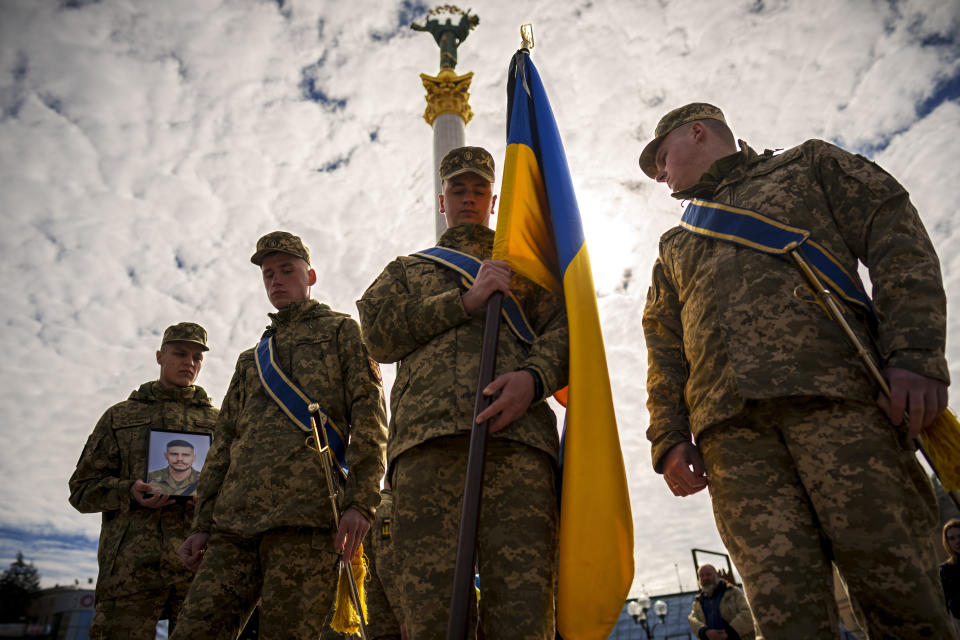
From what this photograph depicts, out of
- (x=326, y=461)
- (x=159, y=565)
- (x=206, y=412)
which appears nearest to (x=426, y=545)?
(x=326, y=461)

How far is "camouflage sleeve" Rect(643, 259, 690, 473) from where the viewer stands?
2619mm

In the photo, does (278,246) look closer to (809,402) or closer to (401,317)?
(401,317)

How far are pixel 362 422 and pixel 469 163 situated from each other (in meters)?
1.44

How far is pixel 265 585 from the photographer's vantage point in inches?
121

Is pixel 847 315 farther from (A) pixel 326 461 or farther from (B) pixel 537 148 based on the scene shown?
(A) pixel 326 461

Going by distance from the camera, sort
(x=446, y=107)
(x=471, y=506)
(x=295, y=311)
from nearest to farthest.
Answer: (x=471, y=506), (x=295, y=311), (x=446, y=107)

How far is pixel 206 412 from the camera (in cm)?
566

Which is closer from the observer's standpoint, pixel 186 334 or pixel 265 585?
pixel 265 585

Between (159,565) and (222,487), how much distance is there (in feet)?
6.04

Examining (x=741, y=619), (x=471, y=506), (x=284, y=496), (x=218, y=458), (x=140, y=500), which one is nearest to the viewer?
(x=471, y=506)

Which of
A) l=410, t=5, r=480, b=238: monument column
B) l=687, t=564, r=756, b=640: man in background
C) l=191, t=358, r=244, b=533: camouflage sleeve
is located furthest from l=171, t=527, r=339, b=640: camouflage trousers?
l=410, t=5, r=480, b=238: monument column

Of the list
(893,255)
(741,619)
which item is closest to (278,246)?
(893,255)

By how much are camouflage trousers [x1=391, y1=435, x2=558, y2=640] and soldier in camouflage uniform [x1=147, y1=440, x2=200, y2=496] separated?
121 inches

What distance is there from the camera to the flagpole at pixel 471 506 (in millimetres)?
1986
